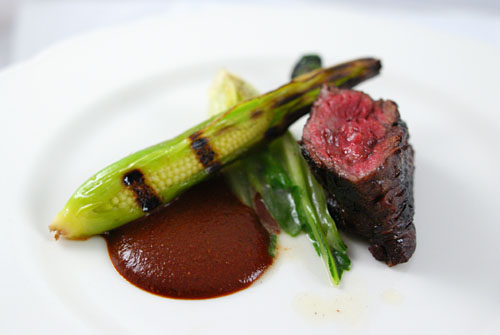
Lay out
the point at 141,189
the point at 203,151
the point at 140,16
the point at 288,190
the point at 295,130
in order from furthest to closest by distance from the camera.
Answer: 1. the point at 140,16
2. the point at 295,130
3. the point at 288,190
4. the point at 203,151
5. the point at 141,189

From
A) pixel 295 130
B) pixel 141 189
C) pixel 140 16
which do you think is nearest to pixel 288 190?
pixel 295 130

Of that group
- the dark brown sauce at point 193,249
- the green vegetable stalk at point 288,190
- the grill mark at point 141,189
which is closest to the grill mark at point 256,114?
the green vegetable stalk at point 288,190

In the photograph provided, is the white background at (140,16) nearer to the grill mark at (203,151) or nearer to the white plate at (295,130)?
the white plate at (295,130)

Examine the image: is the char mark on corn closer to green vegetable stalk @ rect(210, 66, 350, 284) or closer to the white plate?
green vegetable stalk @ rect(210, 66, 350, 284)

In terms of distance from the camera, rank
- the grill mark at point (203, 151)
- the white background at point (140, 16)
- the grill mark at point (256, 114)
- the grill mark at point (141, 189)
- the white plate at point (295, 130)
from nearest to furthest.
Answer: the white plate at point (295, 130)
the grill mark at point (141, 189)
the grill mark at point (203, 151)
the grill mark at point (256, 114)
the white background at point (140, 16)

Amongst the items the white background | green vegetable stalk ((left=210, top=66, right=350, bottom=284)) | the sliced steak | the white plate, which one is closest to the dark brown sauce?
the white plate

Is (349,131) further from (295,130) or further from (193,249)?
(193,249)
